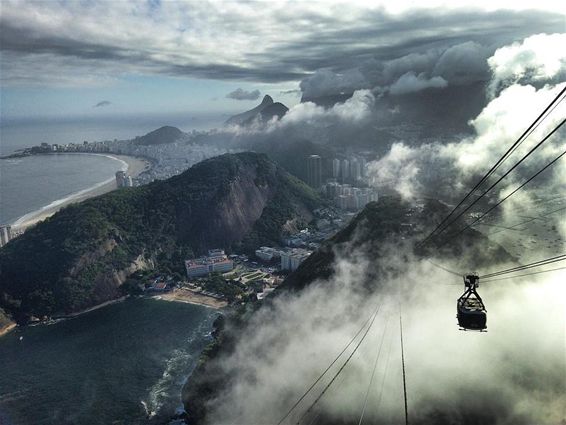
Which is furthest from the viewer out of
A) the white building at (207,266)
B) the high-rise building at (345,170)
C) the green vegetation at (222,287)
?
the high-rise building at (345,170)

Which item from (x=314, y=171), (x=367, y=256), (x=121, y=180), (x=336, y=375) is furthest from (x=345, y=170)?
(x=336, y=375)

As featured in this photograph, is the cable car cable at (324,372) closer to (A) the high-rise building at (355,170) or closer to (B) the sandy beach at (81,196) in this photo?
(B) the sandy beach at (81,196)

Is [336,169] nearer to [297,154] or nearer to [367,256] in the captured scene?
[297,154]

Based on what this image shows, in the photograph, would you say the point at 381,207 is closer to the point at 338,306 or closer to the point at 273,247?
the point at 338,306

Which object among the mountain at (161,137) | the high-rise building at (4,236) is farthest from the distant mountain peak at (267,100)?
the high-rise building at (4,236)

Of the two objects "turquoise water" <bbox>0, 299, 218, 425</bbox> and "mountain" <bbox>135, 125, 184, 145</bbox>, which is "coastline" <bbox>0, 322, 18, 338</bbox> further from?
"mountain" <bbox>135, 125, 184, 145</bbox>

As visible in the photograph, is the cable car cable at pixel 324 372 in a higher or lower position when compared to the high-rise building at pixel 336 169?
lower

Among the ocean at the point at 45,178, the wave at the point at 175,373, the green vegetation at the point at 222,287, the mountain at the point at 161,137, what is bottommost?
the wave at the point at 175,373

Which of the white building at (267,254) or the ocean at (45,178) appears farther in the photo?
the ocean at (45,178)
